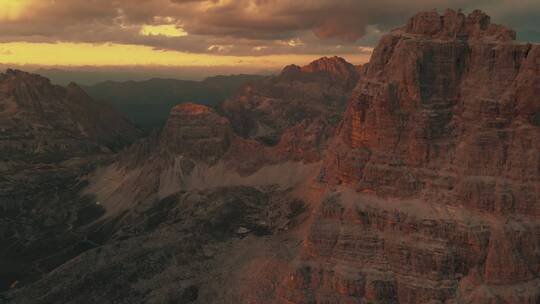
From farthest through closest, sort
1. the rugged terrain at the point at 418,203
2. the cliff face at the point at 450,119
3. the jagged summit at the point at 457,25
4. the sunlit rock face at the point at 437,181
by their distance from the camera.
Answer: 1. the jagged summit at the point at 457,25
2. the cliff face at the point at 450,119
3. the rugged terrain at the point at 418,203
4. the sunlit rock face at the point at 437,181

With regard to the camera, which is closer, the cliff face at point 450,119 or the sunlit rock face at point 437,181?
the sunlit rock face at point 437,181

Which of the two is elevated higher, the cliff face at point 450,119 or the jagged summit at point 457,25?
the jagged summit at point 457,25

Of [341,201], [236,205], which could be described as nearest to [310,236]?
[341,201]

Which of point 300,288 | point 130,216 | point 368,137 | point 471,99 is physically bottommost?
point 130,216

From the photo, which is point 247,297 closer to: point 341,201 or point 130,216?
point 341,201

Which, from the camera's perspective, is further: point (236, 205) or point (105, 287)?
point (236, 205)

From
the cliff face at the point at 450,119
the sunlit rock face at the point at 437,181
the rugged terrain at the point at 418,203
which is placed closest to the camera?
the sunlit rock face at the point at 437,181
